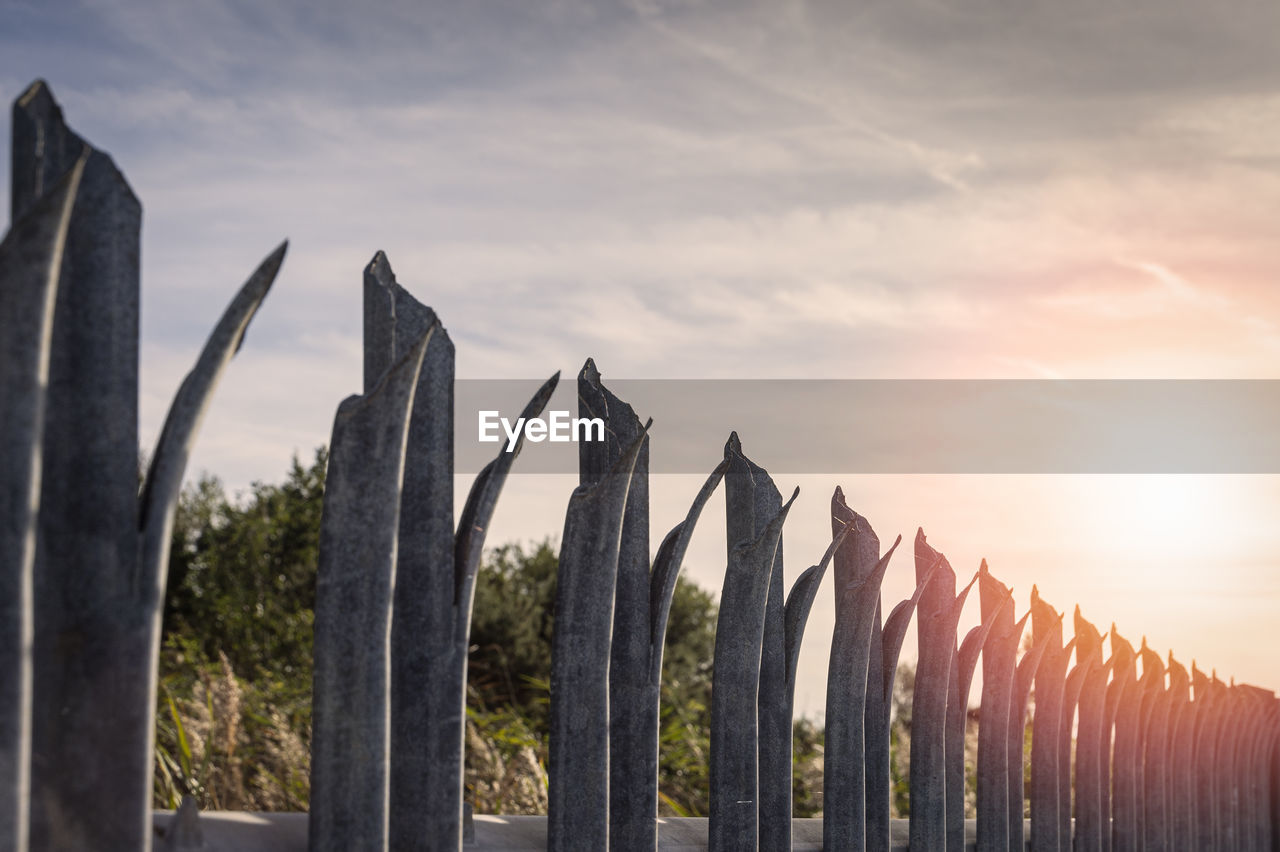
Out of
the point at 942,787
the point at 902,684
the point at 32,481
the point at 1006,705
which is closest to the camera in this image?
the point at 32,481

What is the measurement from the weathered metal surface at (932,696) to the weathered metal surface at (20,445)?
8.21ft

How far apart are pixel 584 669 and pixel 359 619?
518 mm

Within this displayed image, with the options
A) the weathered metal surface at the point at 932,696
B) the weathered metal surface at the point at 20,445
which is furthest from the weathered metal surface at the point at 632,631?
the weathered metal surface at the point at 932,696

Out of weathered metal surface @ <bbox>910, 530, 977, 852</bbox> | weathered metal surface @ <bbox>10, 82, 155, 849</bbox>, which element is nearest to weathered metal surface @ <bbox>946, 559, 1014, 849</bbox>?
weathered metal surface @ <bbox>910, 530, 977, 852</bbox>

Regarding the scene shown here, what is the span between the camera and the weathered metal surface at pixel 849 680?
9.14ft

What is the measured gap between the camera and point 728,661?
2.43m

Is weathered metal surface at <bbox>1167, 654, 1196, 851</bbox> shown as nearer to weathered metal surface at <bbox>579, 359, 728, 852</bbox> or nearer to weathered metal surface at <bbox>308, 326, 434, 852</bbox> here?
weathered metal surface at <bbox>579, 359, 728, 852</bbox>

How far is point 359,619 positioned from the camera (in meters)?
1.63

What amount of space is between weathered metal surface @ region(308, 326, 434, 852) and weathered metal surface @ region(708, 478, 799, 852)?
36.0 inches

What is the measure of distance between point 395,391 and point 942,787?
227 cm

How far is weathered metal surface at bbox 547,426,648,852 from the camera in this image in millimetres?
2002

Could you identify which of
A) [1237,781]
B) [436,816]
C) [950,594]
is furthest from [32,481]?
[1237,781]

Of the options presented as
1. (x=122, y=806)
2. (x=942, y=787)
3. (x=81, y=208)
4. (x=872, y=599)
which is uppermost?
(x=81, y=208)

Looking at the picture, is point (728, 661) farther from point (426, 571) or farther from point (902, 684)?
point (902, 684)
